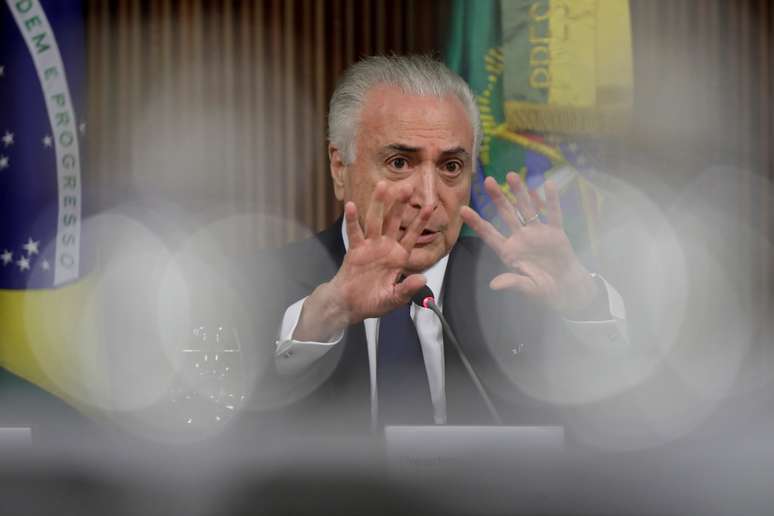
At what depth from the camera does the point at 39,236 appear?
115 inches

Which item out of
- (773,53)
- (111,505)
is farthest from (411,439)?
(773,53)

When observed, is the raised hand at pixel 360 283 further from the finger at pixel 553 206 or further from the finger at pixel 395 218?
the finger at pixel 553 206

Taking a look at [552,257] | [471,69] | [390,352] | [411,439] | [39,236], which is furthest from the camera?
[471,69]

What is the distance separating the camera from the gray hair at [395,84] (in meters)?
2.01

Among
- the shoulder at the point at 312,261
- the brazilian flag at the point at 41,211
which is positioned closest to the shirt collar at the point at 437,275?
the shoulder at the point at 312,261

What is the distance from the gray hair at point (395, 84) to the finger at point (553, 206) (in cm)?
58

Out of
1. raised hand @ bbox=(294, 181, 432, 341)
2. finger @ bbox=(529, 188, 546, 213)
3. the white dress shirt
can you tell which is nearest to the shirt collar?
the white dress shirt

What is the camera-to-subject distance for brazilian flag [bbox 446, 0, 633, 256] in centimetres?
317

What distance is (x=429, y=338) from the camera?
1910 millimetres

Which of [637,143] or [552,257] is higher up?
[637,143]

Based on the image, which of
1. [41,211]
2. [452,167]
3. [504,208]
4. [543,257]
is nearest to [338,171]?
[452,167]

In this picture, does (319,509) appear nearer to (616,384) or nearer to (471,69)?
(616,384)

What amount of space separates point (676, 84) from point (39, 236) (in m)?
2.49

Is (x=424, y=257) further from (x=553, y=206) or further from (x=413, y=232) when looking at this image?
(x=553, y=206)
